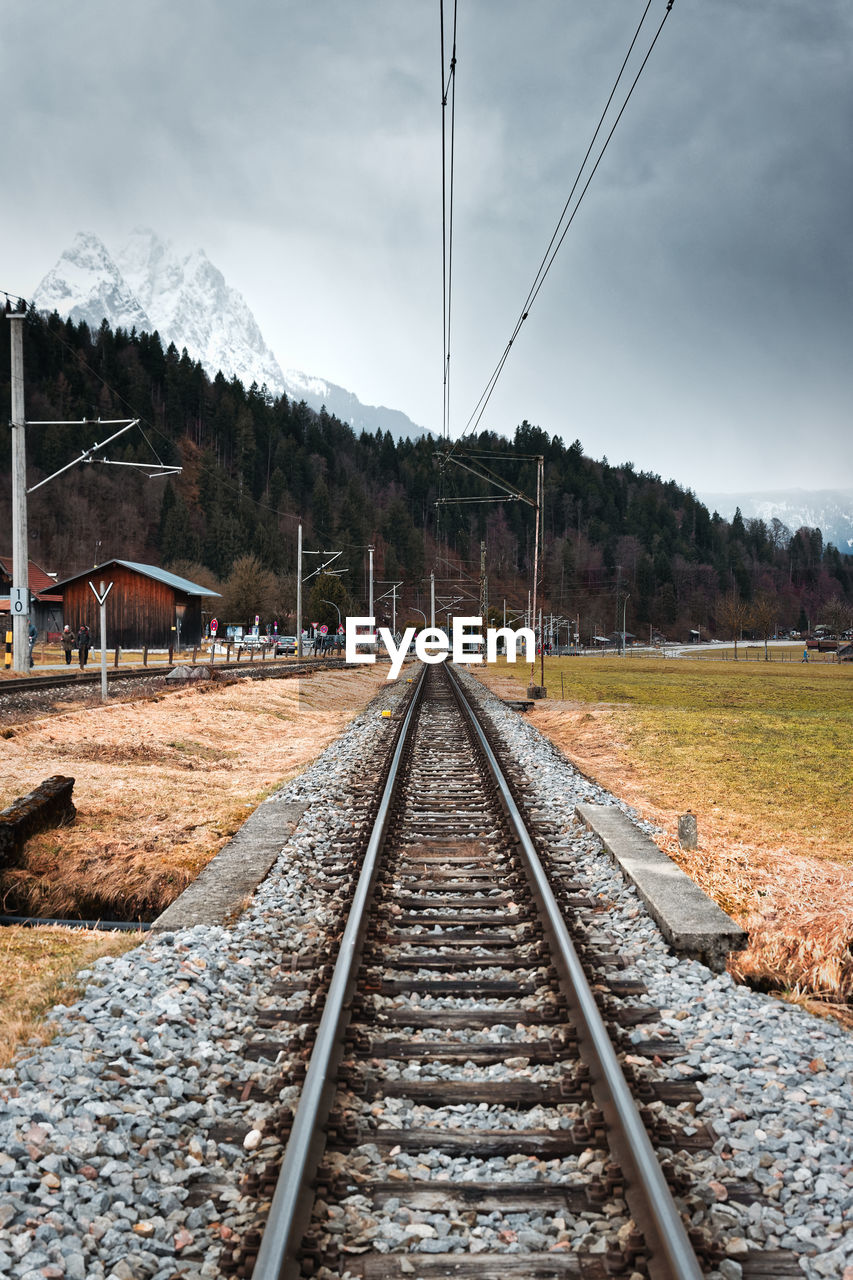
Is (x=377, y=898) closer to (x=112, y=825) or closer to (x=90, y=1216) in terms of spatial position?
(x=90, y=1216)

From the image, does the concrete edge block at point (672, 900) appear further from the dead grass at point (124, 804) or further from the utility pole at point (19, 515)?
the utility pole at point (19, 515)

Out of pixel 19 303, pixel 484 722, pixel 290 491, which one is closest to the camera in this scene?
pixel 484 722

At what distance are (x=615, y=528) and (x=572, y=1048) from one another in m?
198

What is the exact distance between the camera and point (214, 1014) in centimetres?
429

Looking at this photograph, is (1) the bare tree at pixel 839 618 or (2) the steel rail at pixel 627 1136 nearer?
(2) the steel rail at pixel 627 1136

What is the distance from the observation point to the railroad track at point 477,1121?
267cm

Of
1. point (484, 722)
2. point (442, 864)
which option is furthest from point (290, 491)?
point (442, 864)

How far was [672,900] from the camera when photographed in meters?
5.80

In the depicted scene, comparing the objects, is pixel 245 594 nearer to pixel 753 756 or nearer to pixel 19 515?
pixel 19 515

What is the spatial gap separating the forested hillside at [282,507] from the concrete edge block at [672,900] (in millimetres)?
69264

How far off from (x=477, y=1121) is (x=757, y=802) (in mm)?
8274

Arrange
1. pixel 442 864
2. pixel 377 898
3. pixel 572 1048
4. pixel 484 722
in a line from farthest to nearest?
pixel 484 722, pixel 442 864, pixel 377 898, pixel 572 1048

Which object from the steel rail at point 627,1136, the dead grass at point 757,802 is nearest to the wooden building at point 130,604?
the dead grass at point 757,802

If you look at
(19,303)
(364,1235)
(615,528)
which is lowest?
(364,1235)
